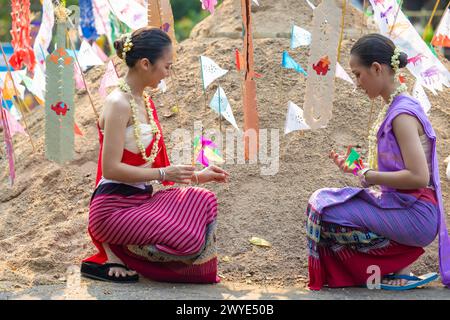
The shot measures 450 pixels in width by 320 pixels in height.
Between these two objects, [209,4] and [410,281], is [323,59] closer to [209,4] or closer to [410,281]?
[209,4]

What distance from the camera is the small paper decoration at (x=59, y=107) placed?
389cm

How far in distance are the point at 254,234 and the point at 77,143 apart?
153cm

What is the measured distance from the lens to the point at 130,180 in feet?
11.0

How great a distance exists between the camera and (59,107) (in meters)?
3.90

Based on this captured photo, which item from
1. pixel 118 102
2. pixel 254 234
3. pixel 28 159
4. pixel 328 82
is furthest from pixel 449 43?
pixel 28 159

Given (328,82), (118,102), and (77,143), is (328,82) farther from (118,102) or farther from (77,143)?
(77,143)

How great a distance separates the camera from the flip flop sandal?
3424mm

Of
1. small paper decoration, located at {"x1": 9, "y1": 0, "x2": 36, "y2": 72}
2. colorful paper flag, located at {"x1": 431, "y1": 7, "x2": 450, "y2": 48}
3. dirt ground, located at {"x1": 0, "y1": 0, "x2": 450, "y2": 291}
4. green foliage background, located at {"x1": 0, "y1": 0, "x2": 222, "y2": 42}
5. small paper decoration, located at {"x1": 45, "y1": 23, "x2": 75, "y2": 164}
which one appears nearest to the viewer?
dirt ground, located at {"x1": 0, "y1": 0, "x2": 450, "y2": 291}

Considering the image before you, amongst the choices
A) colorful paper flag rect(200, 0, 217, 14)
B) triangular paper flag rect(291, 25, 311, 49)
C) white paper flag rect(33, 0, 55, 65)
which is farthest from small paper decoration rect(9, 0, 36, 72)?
triangular paper flag rect(291, 25, 311, 49)

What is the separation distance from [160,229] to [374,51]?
117cm

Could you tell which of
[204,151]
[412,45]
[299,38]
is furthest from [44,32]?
[412,45]

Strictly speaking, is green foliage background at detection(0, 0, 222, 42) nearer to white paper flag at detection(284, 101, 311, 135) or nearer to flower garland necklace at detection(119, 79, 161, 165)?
white paper flag at detection(284, 101, 311, 135)

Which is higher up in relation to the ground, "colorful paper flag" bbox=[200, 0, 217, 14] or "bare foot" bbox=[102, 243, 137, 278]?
"colorful paper flag" bbox=[200, 0, 217, 14]

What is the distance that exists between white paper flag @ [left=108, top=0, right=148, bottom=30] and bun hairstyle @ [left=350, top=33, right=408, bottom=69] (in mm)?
1538
